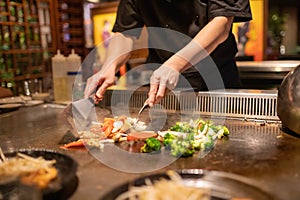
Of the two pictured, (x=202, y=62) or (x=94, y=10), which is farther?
(x=94, y=10)

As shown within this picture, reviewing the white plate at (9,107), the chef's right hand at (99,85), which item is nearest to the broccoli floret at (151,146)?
the chef's right hand at (99,85)

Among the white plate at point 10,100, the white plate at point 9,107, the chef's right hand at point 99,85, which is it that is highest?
the chef's right hand at point 99,85

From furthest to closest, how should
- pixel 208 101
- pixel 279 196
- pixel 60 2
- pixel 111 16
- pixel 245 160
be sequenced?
pixel 111 16
pixel 60 2
pixel 208 101
pixel 245 160
pixel 279 196

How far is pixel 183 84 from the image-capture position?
7.20ft

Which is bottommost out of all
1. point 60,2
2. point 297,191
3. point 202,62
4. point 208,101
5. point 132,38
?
point 297,191

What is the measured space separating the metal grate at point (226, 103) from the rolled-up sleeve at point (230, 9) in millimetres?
452

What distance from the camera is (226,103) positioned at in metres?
1.90

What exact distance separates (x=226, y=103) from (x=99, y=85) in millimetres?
794

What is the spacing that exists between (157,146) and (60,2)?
4.05m

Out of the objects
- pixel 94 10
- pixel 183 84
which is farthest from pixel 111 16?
pixel 183 84

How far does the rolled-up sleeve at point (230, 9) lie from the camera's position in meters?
1.78

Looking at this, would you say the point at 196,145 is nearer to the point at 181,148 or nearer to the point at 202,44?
the point at 181,148

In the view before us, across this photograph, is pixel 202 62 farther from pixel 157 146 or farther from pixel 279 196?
pixel 279 196

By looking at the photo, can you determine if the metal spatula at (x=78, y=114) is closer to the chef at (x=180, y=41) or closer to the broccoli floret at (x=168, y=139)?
the chef at (x=180, y=41)
